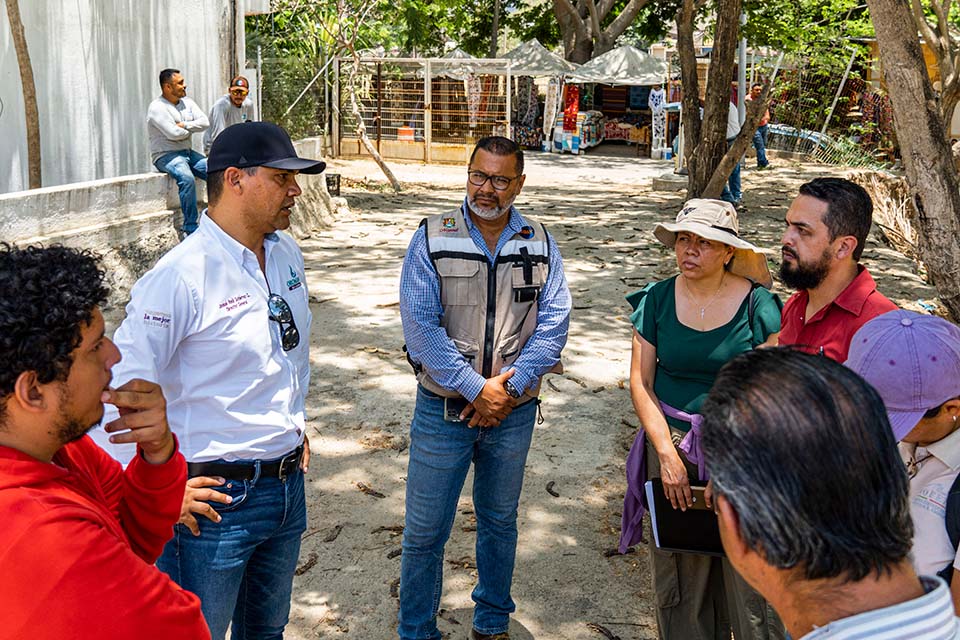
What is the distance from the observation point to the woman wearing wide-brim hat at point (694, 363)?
364 centimetres

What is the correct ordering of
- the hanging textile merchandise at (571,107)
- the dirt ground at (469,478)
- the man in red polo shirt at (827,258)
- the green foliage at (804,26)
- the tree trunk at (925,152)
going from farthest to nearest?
the hanging textile merchandise at (571,107)
the green foliage at (804,26)
the dirt ground at (469,478)
the tree trunk at (925,152)
the man in red polo shirt at (827,258)

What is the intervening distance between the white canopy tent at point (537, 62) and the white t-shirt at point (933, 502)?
25.2m

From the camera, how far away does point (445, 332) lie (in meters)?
3.90

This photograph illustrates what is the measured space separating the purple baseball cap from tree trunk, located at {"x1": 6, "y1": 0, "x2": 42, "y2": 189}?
7.96m

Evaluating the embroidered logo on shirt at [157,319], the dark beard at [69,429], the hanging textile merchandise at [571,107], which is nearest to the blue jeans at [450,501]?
the embroidered logo on shirt at [157,319]

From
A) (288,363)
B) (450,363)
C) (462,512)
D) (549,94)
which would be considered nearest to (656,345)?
(450,363)

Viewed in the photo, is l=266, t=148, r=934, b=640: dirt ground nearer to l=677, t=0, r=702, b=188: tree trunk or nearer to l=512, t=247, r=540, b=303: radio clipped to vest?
l=512, t=247, r=540, b=303: radio clipped to vest

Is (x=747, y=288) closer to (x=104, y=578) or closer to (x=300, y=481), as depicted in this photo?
(x=300, y=481)

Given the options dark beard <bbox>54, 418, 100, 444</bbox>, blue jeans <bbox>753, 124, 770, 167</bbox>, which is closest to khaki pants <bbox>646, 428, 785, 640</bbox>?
dark beard <bbox>54, 418, 100, 444</bbox>

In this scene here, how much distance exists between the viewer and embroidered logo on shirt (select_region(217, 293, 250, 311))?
2.94 metres

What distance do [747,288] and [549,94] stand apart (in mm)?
25004

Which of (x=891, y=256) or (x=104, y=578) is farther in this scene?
(x=891, y=256)

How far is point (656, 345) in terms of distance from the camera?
3.80 m

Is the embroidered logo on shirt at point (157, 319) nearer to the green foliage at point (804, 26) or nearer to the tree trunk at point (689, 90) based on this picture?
the tree trunk at point (689, 90)
